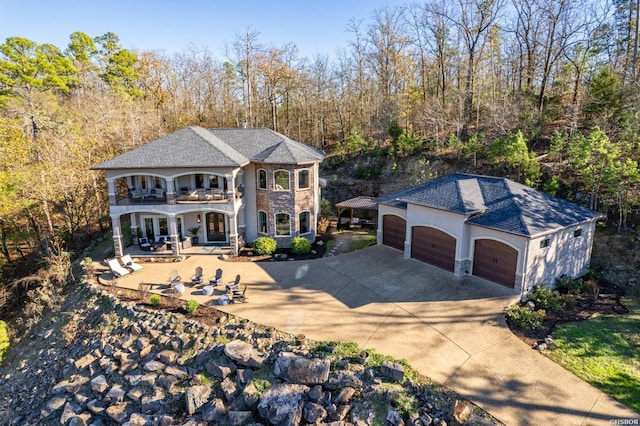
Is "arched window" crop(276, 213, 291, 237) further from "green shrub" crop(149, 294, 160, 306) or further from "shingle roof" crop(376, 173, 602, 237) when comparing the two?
"green shrub" crop(149, 294, 160, 306)

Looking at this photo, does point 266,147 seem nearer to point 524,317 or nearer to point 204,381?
point 204,381

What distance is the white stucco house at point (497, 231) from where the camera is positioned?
579 inches

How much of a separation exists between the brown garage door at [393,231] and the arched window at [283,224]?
18.2 feet

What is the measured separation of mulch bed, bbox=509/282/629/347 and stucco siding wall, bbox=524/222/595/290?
1.17 metres

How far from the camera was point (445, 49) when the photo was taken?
35.6 meters

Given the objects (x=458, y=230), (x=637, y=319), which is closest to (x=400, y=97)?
(x=458, y=230)

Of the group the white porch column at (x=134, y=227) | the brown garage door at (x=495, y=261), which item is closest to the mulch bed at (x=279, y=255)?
the white porch column at (x=134, y=227)

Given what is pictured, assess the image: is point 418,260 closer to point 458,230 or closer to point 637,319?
point 458,230

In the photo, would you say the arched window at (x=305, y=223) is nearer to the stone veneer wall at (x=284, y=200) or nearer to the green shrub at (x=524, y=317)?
the stone veneer wall at (x=284, y=200)

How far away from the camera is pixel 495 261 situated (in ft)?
50.9

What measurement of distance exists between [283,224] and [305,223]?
4.63ft

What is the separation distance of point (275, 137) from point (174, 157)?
6.63 metres

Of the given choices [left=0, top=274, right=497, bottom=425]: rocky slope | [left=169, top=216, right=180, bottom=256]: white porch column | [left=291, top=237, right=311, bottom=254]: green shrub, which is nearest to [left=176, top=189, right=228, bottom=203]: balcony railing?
[left=169, top=216, right=180, bottom=256]: white porch column

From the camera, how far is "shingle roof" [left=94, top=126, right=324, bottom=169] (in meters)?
19.3
